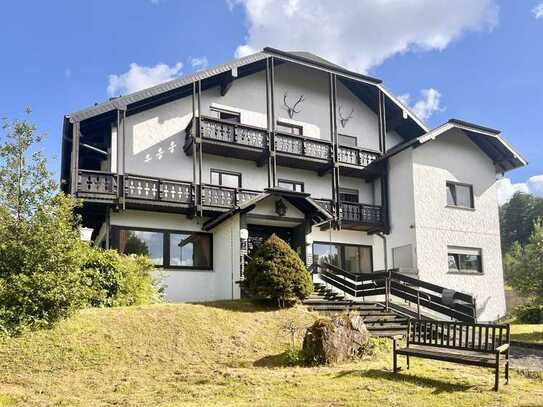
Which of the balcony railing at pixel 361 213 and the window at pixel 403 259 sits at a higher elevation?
the balcony railing at pixel 361 213

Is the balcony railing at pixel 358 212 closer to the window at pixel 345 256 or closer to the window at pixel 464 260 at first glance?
the window at pixel 345 256

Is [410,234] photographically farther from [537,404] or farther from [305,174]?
[537,404]

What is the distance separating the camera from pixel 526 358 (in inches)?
520

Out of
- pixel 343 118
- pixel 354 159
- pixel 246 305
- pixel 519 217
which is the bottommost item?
pixel 246 305

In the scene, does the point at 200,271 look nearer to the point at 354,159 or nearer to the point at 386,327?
the point at 386,327

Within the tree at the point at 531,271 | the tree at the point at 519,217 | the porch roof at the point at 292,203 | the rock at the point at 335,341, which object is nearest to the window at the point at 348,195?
the porch roof at the point at 292,203

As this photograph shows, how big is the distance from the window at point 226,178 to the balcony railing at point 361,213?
472 centimetres

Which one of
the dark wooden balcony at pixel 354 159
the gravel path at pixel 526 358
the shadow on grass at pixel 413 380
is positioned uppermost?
the dark wooden balcony at pixel 354 159

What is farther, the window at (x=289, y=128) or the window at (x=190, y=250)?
the window at (x=289, y=128)

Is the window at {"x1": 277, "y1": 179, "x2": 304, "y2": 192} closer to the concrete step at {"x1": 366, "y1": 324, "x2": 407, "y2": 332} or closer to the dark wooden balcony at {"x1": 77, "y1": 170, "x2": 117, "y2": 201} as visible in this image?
the dark wooden balcony at {"x1": 77, "y1": 170, "x2": 117, "y2": 201}

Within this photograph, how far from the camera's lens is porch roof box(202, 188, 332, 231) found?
1870 cm

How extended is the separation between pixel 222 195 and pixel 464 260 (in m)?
11.8

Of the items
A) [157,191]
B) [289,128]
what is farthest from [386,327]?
[289,128]

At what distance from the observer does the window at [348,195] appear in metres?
24.9
